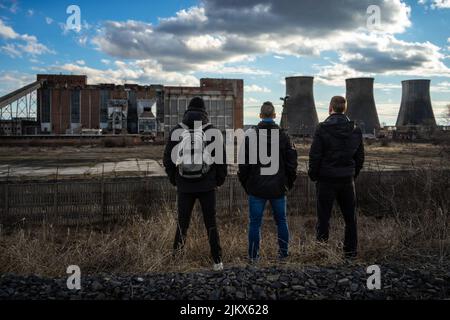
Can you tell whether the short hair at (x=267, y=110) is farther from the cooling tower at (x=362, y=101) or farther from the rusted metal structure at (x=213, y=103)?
the cooling tower at (x=362, y=101)

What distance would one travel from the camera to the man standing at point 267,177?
155 inches

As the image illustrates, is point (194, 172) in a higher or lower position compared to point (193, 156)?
lower

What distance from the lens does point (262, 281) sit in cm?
293

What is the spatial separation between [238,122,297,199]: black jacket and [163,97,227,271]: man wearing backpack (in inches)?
9.2

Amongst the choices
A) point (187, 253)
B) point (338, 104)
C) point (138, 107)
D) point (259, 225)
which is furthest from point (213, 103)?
point (259, 225)

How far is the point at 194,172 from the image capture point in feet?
12.4

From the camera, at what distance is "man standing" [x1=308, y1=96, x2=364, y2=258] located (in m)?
4.05

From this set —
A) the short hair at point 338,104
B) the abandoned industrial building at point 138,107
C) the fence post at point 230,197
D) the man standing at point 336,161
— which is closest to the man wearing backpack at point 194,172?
the man standing at point 336,161

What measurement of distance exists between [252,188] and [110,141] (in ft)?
120

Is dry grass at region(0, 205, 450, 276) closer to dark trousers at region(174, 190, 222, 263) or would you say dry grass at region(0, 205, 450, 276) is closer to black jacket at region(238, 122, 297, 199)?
dark trousers at region(174, 190, 222, 263)

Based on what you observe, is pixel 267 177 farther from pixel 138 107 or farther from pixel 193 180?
pixel 138 107

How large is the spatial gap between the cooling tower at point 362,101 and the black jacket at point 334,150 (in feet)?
159

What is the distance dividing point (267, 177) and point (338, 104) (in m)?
0.95
